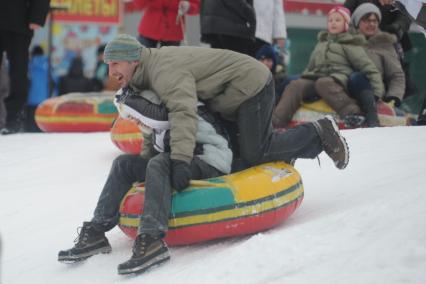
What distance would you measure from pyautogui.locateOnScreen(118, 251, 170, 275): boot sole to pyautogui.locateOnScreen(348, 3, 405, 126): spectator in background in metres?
3.79

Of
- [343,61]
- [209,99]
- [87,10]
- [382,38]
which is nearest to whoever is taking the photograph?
[209,99]

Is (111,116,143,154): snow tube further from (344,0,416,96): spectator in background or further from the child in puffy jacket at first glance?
(344,0,416,96): spectator in background

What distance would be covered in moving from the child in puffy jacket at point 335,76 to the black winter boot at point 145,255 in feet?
11.7

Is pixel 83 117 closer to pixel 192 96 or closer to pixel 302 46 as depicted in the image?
pixel 302 46

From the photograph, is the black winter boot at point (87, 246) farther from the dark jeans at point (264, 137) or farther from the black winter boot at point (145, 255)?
the dark jeans at point (264, 137)

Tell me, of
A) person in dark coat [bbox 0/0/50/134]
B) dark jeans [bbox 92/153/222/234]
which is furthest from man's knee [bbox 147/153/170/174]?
person in dark coat [bbox 0/0/50/134]

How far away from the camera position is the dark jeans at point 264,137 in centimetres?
371

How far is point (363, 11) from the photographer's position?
707 centimetres

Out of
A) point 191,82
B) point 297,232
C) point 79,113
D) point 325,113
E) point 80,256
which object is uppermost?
point 191,82

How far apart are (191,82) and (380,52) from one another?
156 inches

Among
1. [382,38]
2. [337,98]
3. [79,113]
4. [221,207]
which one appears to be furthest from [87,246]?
[382,38]

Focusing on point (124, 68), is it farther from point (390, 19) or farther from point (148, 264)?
point (390, 19)

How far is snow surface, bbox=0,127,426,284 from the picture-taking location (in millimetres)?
2885

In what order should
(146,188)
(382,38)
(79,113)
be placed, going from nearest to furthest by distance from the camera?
(146,188) < (382,38) < (79,113)
